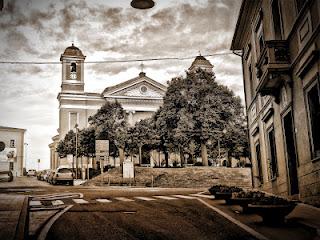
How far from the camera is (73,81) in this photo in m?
51.9

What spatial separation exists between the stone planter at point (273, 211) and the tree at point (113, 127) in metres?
30.3

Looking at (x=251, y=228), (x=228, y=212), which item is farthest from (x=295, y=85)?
(x=251, y=228)

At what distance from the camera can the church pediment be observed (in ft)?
171

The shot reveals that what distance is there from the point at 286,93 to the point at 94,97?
4274 cm

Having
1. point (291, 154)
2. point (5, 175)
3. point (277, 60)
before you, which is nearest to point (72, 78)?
point (5, 175)

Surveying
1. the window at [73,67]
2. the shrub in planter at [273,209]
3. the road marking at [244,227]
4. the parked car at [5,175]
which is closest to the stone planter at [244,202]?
the road marking at [244,227]

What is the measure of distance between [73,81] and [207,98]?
23287 mm

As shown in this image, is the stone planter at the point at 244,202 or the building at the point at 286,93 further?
the building at the point at 286,93

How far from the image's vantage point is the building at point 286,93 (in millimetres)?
9500

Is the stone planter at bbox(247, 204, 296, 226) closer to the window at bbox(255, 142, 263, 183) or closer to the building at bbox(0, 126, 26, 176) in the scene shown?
the building at bbox(0, 126, 26, 176)

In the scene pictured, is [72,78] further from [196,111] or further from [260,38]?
[260,38]

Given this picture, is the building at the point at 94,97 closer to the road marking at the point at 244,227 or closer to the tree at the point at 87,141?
the tree at the point at 87,141

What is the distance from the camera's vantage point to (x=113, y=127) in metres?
38.4

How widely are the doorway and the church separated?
3993 cm
